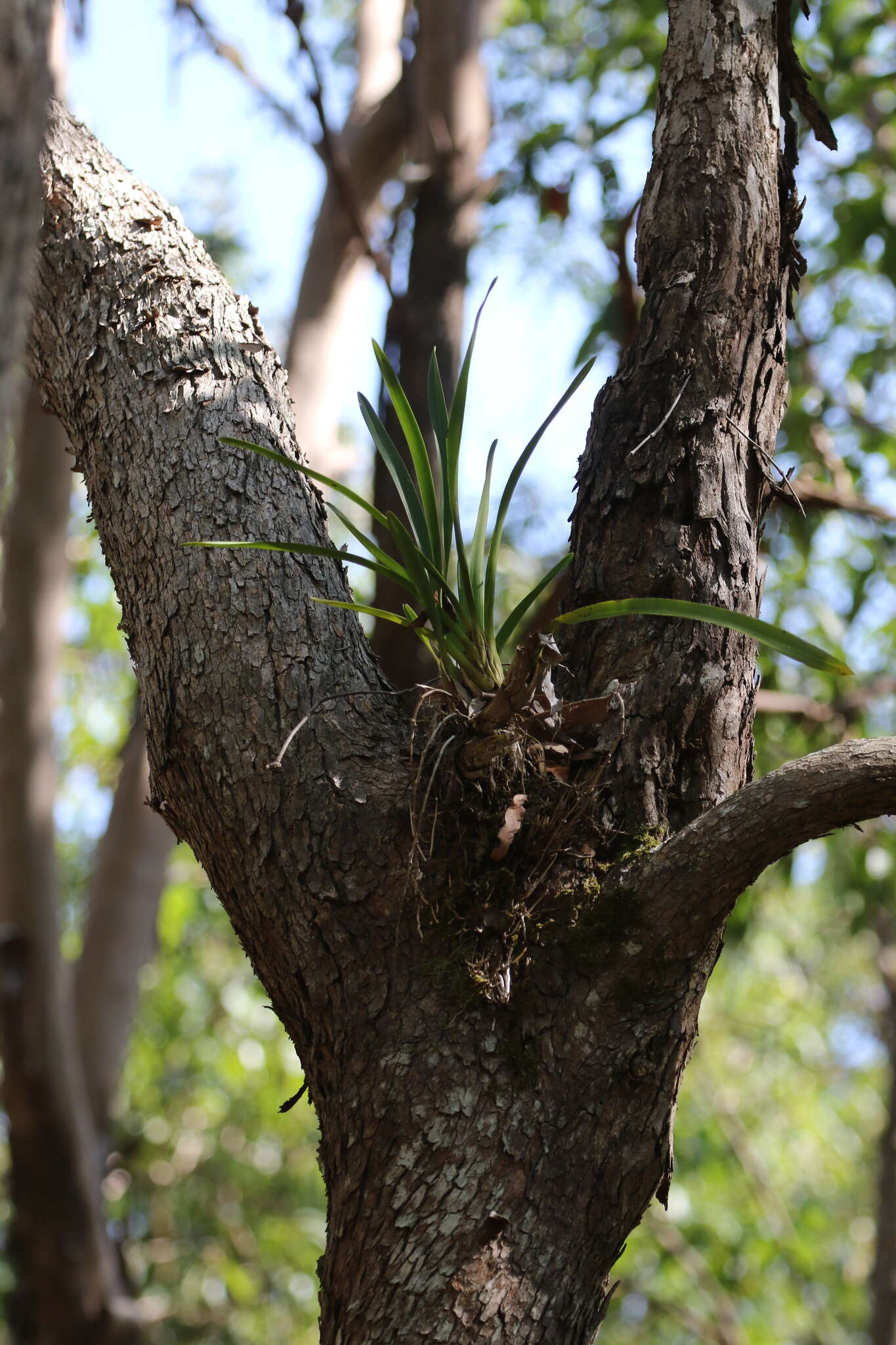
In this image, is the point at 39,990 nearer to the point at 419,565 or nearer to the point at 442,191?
the point at 419,565

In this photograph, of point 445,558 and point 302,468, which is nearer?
point 302,468

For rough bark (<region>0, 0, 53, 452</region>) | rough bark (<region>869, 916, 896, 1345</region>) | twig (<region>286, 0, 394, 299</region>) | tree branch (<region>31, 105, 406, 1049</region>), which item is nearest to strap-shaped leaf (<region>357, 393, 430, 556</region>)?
tree branch (<region>31, 105, 406, 1049</region>)

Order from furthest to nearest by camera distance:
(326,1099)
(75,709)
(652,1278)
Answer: (75,709)
(652,1278)
(326,1099)

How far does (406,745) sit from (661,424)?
47cm

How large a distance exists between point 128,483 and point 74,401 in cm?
18

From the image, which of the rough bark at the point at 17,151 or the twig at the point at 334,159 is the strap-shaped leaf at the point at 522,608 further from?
the twig at the point at 334,159

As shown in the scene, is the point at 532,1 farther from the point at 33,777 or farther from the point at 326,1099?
the point at 326,1099

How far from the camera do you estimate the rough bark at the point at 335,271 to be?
359 centimetres

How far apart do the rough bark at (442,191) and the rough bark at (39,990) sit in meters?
1.12

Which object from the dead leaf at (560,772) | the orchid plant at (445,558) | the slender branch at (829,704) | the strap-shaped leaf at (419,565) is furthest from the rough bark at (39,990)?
the dead leaf at (560,772)

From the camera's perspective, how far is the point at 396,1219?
1.00m

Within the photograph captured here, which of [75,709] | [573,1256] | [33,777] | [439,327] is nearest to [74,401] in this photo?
[573,1256]

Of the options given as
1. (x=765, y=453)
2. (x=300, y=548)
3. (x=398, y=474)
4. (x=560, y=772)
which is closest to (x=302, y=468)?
(x=300, y=548)

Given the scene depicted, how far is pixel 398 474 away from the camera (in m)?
1.36
